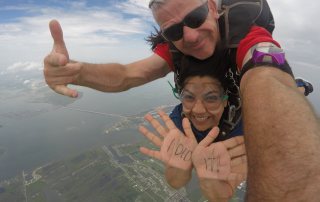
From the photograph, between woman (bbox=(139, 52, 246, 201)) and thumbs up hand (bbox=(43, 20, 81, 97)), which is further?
woman (bbox=(139, 52, 246, 201))

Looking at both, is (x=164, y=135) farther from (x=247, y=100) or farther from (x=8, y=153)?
(x=8, y=153)

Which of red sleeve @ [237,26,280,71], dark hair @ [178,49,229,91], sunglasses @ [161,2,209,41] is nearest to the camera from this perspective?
red sleeve @ [237,26,280,71]

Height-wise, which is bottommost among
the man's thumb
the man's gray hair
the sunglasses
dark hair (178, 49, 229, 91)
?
dark hair (178, 49, 229, 91)

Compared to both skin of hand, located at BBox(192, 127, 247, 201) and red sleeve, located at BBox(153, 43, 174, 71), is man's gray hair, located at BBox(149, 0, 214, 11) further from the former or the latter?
skin of hand, located at BBox(192, 127, 247, 201)

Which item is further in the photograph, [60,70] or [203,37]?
[203,37]

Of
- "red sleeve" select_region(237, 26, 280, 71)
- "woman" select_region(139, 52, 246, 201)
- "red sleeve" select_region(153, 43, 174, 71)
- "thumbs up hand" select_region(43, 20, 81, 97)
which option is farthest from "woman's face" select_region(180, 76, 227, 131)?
"thumbs up hand" select_region(43, 20, 81, 97)

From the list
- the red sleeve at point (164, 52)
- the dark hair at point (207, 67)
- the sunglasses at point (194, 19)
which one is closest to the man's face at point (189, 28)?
the sunglasses at point (194, 19)

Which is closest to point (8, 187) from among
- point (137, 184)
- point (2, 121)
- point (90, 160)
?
point (90, 160)
